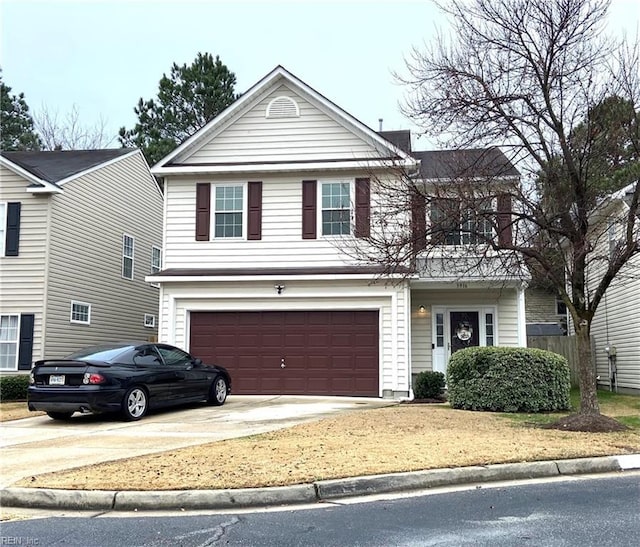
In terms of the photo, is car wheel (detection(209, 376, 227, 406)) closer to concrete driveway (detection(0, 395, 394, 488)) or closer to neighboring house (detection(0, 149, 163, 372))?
concrete driveway (detection(0, 395, 394, 488))

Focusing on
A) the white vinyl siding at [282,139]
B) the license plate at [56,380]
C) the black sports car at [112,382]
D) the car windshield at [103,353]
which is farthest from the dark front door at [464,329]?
the license plate at [56,380]

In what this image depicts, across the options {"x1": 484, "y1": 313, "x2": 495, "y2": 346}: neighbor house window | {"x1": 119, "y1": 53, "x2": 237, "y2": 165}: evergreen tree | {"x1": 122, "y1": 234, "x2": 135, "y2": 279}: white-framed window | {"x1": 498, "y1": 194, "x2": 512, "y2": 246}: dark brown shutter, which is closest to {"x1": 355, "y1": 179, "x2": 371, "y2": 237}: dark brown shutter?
{"x1": 484, "y1": 313, "x2": 495, "y2": 346}: neighbor house window

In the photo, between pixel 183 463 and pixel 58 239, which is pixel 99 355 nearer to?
pixel 183 463

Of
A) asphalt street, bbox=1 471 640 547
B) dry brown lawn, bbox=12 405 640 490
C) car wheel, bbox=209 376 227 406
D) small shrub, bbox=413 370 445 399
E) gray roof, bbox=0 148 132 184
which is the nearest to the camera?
asphalt street, bbox=1 471 640 547

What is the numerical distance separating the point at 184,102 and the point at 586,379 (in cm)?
3086

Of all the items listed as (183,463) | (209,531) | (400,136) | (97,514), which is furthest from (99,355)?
(400,136)

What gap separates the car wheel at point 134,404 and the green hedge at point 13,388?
6.45 metres

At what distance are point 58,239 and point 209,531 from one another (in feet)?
49.6

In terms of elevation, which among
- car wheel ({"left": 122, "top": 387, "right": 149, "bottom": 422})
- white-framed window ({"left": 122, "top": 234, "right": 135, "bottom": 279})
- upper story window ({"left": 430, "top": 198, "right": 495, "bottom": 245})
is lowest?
car wheel ({"left": 122, "top": 387, "right": 149, "bottom": 422})

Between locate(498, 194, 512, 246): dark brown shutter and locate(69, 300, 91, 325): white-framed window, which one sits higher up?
locate(498, 194, 512, 246): dark brown shutter

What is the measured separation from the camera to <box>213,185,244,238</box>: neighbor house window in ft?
56.3

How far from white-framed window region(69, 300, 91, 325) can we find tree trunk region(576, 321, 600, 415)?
47.4 feet

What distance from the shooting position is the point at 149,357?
12.1 m

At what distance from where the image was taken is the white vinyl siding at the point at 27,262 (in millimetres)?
17734
